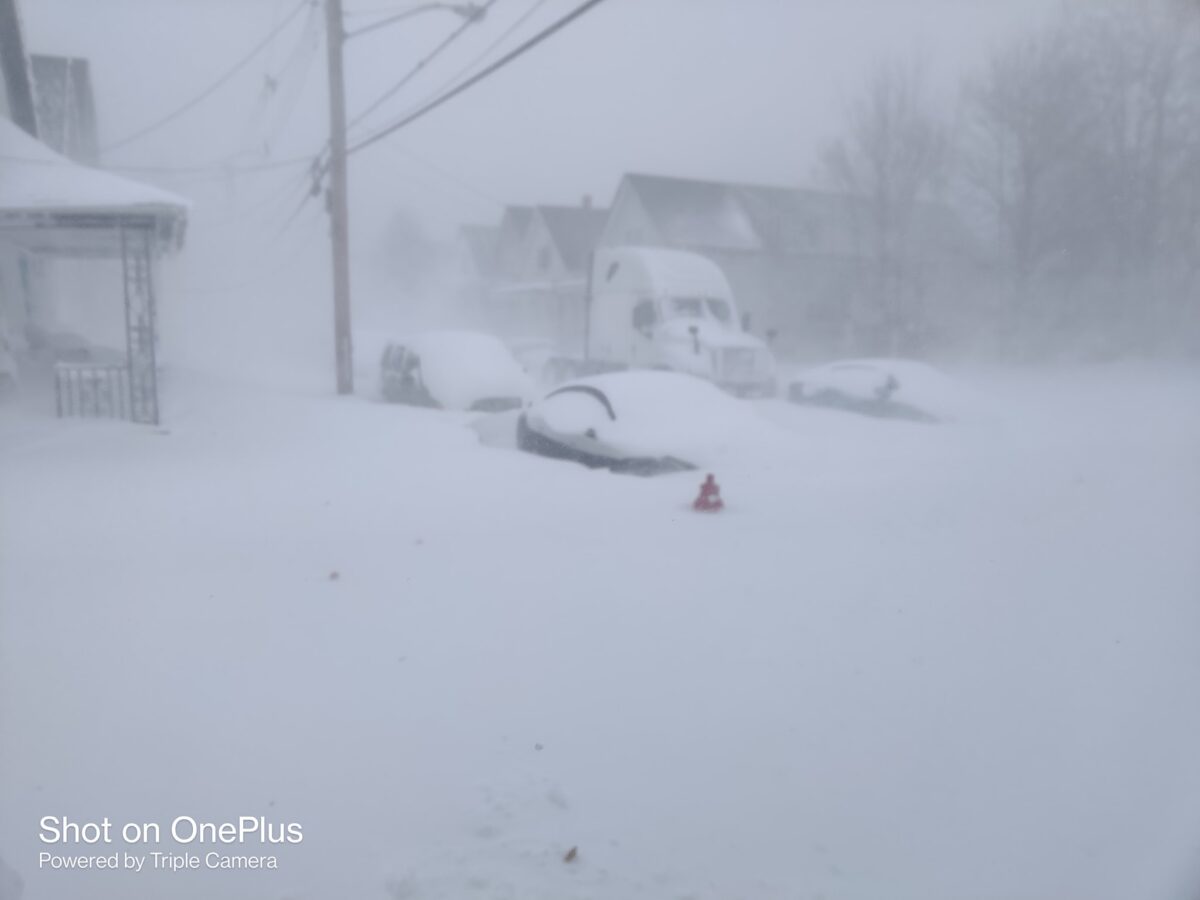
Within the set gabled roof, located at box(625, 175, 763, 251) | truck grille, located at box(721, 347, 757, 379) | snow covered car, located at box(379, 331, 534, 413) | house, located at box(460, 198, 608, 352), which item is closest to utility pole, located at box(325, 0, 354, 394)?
snow covered car, located at box(379, 331, 534, 413)

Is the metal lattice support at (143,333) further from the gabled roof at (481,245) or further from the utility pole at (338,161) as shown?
the gabled roof at (481,245)

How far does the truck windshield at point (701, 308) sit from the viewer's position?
18078 millimetres

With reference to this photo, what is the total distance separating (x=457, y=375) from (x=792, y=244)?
13.3 meters

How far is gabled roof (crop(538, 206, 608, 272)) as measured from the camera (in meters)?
37.4

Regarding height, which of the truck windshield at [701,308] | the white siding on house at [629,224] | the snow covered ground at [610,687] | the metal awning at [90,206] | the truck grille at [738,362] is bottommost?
the snow covered ground at [610,687]

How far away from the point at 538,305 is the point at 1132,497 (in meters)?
31.2

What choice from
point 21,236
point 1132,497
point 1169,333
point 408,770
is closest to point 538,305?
point 21,236

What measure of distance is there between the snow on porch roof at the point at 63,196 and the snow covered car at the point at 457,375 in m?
4.05

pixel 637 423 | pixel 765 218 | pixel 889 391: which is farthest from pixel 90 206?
pixel 765 218

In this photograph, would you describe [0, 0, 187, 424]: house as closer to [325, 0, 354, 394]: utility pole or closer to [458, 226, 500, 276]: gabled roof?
[325, 0, 354, 394]: utility pole

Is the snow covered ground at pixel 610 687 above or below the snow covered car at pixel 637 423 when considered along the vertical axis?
below

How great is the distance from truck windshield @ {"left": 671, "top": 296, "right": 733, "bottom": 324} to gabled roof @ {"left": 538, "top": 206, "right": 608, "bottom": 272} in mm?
18385

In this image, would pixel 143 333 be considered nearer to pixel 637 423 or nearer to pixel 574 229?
pixel 637 423

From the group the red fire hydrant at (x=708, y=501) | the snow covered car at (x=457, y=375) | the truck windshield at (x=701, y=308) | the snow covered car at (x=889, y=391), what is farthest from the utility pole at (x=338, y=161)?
the red fire hydrant at (x=708, y=501)
